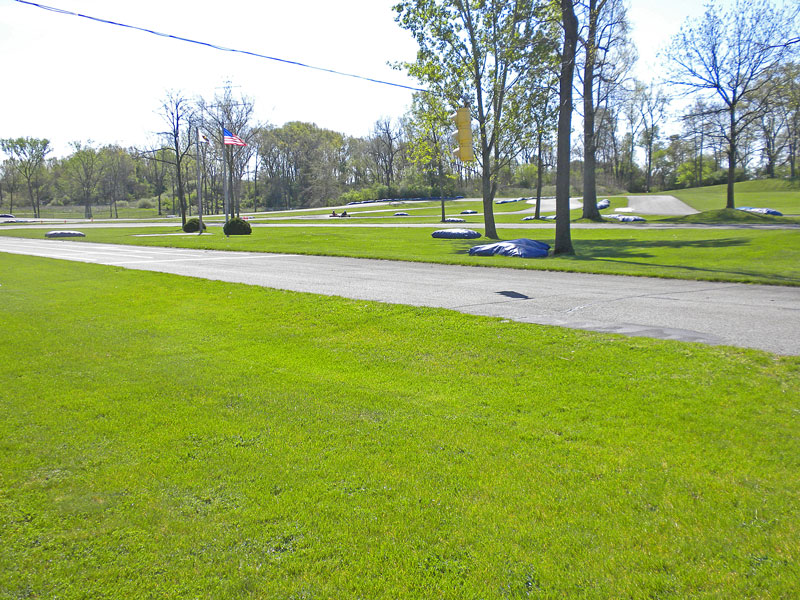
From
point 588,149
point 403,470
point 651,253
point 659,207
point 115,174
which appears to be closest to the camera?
point 403,470

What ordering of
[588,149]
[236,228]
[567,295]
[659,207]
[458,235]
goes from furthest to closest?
1. [659,207]
2. [588,149]
3. [236,228]
4. [458,235]
5. [567,295]

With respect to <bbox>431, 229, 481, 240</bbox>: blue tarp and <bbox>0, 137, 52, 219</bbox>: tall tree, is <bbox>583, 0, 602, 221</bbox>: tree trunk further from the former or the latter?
<bbox>0, 137, 52, 219</bbox>: tall tree

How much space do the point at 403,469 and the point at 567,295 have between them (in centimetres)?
809

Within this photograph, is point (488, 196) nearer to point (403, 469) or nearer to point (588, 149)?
point (588, 149)

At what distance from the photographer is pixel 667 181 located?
95312mm

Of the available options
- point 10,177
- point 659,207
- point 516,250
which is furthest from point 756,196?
point 10,177

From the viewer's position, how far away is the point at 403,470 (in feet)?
13.7

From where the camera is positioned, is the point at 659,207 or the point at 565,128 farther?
the point at 659,207

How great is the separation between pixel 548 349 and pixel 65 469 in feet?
17.6

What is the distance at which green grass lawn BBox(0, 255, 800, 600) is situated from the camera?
9.86 feet

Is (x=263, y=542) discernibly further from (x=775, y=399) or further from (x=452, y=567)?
(x=775, y=399)

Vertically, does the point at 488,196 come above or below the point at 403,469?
above

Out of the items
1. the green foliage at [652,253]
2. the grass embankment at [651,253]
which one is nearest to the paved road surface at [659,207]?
the green foliage at [652,253]

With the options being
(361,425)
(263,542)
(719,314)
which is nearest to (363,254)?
(719,314)
